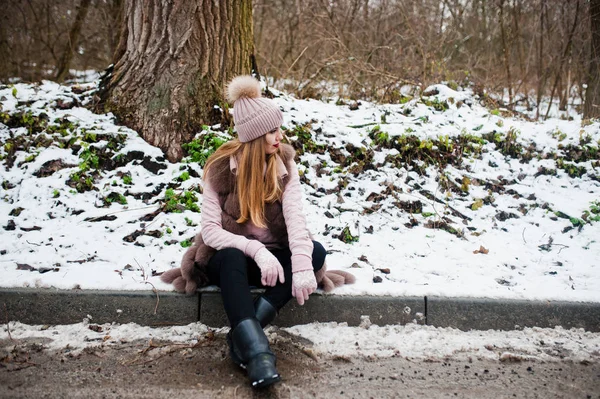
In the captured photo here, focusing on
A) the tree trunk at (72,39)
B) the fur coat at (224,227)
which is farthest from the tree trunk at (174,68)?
the tree trunk at (72,39)

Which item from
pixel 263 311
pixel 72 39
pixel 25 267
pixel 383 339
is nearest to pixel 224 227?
pixel 263 311

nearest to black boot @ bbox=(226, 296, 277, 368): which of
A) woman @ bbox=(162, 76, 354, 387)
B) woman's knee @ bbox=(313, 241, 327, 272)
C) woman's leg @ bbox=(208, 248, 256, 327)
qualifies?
woman @ bbox=(162, 76, 354, 387)

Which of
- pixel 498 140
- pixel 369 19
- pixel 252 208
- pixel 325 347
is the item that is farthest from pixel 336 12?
pixel 325 347

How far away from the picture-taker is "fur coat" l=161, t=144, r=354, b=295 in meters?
3.25

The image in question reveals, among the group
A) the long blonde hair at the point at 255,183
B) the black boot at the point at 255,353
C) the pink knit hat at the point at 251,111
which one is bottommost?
the black boot at the point at 255,353

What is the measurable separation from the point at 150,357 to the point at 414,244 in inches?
94.3

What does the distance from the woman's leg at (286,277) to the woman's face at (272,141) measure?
26.7 inches

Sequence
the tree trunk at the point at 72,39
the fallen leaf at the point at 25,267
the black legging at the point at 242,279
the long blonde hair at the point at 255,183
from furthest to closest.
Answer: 1. the tree trunk at the point at 72,39
2. the fallen leaf at the point at 25,267
3. the long blonde hair at the point at 255,183
4. the black legging at the point at 242,279

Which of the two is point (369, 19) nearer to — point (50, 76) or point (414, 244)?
point (414, 244)

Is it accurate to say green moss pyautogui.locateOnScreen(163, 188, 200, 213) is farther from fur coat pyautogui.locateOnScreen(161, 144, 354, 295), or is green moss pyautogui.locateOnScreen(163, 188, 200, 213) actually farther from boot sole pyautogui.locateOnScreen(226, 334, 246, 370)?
boot sole pyautogui.locateOnScreen(226, 334, 246, 370)

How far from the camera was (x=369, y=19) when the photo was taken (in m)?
8.79

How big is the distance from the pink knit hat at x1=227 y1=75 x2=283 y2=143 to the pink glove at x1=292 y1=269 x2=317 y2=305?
3.08 ft

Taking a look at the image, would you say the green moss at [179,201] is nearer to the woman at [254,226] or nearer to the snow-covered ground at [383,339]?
the woman at [254,226]

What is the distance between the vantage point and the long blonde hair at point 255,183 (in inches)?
126
